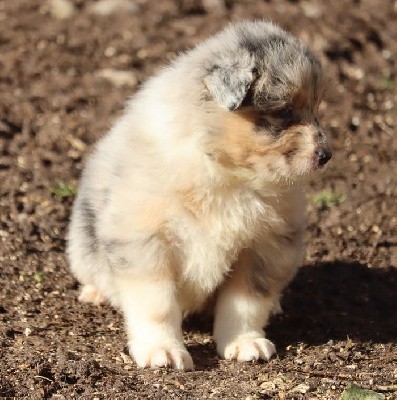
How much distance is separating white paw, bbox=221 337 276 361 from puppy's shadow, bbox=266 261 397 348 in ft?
1.04

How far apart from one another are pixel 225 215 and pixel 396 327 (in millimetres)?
1748

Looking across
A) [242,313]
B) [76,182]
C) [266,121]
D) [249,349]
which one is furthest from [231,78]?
[76,182]

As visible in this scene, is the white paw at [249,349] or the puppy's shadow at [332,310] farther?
the puppy's shadow at [332,310]

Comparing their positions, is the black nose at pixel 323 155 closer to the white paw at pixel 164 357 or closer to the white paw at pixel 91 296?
the white paw at pixel 164 357

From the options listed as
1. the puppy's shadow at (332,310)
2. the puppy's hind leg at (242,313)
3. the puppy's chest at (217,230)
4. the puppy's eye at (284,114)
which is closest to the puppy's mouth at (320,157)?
the puppy's eye at (284,114)

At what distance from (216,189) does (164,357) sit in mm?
1010

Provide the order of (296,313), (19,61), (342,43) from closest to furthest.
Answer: (296,313)
(19,61)
(342,43)

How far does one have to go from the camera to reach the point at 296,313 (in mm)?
6832

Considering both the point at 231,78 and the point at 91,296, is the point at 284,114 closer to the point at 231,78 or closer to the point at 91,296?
the point at 231,78

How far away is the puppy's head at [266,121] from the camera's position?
5352mm

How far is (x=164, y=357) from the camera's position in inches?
216


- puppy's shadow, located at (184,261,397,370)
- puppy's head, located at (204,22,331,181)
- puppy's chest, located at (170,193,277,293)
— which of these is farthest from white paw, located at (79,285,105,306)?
puppy's head, located at (204,22,331,181)

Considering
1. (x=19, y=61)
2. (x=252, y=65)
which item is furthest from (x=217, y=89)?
(x=19, y=61)

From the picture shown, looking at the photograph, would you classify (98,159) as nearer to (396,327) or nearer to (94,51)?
(396,327)
